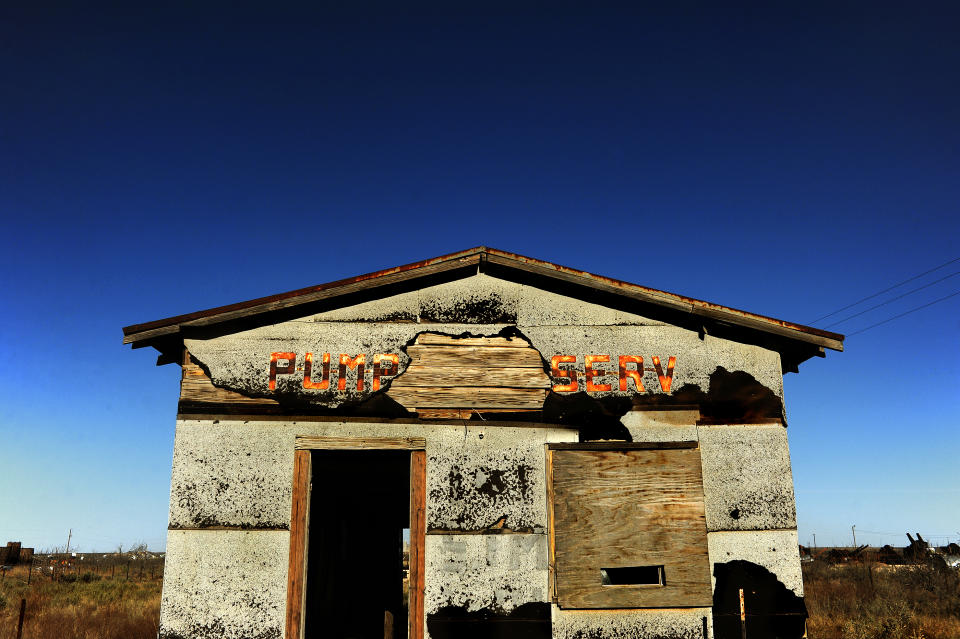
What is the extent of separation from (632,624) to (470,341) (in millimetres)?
3146

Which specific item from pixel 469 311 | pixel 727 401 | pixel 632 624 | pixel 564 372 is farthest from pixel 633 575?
pixel 469 311

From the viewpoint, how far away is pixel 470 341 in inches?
284

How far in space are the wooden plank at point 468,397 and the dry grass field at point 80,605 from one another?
427 inches

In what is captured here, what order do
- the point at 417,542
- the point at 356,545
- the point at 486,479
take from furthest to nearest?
the point at 356,545 → the point at 486,479 → the point at 417,542

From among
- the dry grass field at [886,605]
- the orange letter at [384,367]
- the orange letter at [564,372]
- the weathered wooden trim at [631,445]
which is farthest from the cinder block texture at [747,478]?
the dry grass field at [886,605]

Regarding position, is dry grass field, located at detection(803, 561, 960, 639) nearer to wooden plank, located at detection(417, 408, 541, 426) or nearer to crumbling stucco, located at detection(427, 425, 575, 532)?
crumbling stucco, located at detection(427, 425, 575, 532)

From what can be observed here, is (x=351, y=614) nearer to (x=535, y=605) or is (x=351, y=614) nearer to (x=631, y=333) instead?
(x=535, y=605)

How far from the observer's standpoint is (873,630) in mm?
13812

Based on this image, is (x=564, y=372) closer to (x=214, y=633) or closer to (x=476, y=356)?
(x=476, y=356)

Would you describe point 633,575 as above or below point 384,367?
below

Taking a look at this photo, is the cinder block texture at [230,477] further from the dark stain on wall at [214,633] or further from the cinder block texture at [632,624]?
the cinder block texture at [632,624]

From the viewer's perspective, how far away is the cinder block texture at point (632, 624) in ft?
20.8

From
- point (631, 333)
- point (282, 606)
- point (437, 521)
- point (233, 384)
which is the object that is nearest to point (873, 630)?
point (631, 333)

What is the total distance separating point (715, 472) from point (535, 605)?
7.21 ft
